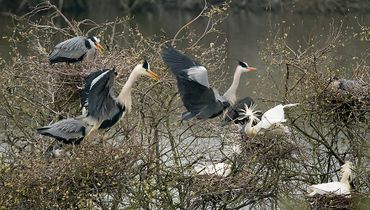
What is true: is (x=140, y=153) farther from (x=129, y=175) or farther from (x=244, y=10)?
(x=244, y=10)

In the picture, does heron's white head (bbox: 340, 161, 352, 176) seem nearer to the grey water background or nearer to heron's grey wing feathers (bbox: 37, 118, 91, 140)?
the grey water background

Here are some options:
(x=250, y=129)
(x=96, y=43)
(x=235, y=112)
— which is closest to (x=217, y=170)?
(x=250, y=129)

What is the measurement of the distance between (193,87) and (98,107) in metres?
0.83

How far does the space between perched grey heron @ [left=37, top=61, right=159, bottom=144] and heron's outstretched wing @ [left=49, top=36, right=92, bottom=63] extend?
0.59 metres

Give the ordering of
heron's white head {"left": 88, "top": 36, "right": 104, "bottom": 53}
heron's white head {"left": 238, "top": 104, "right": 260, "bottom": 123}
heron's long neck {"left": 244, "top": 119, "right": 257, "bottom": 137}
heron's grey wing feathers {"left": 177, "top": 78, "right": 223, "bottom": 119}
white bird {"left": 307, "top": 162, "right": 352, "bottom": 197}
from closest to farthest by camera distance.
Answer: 1. white bird {"left": 307, "top": 162, "right": 352, "bottom": 197}
2. heron's long neck {"left": 244, "top": 119, "right": 257, "bottom": 137}
3. heron's grey wing feathers {"left": 177, "top": 78, "right": 223, "bottom": 119}
4. heron's white head {"left": 238, "top": 104, "right": 260, "bottom": 123}
5. heron's white head {"left": 88, "top": 36, "right": 104, "bottom": 53}

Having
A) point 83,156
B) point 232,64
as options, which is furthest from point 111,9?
point 83,156

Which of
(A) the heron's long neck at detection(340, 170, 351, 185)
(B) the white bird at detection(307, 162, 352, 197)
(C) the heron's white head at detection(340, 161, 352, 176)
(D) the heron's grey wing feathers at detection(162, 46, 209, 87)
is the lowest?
(B) the white bird at detection(307, 162, 352, 197)

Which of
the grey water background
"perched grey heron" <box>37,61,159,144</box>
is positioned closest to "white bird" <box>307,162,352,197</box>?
"perched grey heron" <box>37,61,159,144</box>

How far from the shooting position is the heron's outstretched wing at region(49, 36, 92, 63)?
7.09 meters

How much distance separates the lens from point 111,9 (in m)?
35.3

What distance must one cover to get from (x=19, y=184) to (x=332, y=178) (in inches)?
130

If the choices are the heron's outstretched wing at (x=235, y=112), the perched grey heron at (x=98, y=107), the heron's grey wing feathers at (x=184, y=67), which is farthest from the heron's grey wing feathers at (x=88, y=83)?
the heron's outstretched wing at (x=235, y=112)

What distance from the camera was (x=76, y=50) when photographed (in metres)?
7.34

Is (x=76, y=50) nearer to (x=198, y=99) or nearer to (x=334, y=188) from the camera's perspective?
(x=198, y=99)
